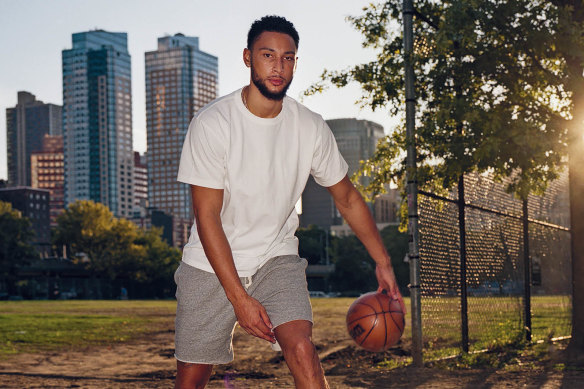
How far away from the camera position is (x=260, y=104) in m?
4.05

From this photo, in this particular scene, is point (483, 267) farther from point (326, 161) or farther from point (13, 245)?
point (13, 245)

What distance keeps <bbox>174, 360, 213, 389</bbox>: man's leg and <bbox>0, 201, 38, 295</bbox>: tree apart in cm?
7366

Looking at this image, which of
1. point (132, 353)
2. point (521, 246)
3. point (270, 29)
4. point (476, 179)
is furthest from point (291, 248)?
point (521, 246)

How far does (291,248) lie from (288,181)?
1.37ft

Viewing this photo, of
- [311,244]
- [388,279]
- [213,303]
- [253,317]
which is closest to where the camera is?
[253,317]

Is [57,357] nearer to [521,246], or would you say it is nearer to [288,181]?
[521,246]

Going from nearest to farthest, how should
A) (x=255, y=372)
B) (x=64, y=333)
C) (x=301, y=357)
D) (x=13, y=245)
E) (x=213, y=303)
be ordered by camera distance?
(x=301, y=357), (x=213, y=303), (x=255, y=372), (x=64, y=333), (x=13, y=245)

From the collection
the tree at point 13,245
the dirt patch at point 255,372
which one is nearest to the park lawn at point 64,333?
the dirt patch at point 255,372

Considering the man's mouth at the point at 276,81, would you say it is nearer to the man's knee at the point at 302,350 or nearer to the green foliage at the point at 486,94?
the man's knee at the point at 302,350

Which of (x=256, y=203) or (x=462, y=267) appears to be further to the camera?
(x=462, y=267)

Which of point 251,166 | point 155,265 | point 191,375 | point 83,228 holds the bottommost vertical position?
point 155,265

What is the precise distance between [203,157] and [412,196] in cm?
647

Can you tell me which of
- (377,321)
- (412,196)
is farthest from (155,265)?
(377,321)

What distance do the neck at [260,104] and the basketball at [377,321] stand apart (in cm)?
202
